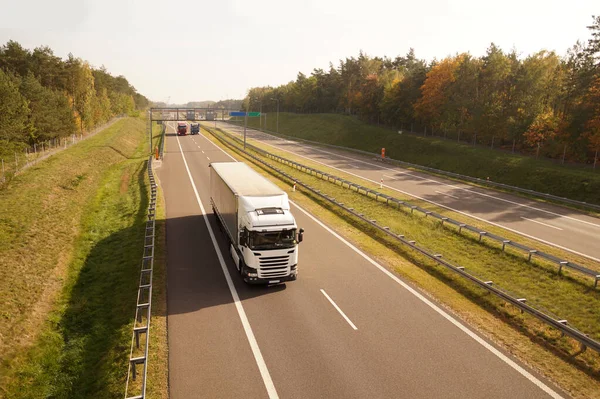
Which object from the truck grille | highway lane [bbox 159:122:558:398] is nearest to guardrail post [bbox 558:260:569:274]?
highway lane [bbox 159:122:558:398]

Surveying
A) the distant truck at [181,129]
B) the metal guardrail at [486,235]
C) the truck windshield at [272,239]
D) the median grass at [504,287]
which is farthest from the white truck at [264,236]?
the distant truck at [181,129]

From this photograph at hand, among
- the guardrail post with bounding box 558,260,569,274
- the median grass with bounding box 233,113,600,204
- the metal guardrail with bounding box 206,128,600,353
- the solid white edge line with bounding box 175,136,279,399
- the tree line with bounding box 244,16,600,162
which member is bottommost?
the solid white edge line with bounding box 175,136,279,399

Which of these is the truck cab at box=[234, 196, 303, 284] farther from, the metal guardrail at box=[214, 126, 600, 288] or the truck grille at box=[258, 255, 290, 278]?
the metal guardrail at box=[214, 126, 600, 288]

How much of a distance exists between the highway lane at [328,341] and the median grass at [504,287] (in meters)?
0.95

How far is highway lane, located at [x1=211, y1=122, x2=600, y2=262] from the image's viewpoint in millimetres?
25047

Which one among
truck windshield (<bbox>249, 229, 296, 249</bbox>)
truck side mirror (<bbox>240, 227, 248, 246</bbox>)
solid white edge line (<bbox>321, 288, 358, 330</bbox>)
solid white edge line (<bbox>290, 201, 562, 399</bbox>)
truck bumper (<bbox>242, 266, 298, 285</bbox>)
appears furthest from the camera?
truck bumper (<bbox>242, 266, 298, 285</bbox>)

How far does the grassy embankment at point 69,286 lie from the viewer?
41.7 feet

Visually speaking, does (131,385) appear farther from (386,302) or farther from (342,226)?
(342,226)

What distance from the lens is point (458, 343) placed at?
12945 mm

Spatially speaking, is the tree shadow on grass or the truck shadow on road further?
the truck shadow on road

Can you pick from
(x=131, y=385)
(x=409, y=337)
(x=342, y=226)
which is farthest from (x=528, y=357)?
(x=342, y=226)

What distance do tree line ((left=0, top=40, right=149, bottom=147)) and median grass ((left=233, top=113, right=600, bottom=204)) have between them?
52.0 metres

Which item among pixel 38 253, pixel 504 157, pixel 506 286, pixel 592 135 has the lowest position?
pixel 38 253

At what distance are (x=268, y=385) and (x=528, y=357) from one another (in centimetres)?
817
